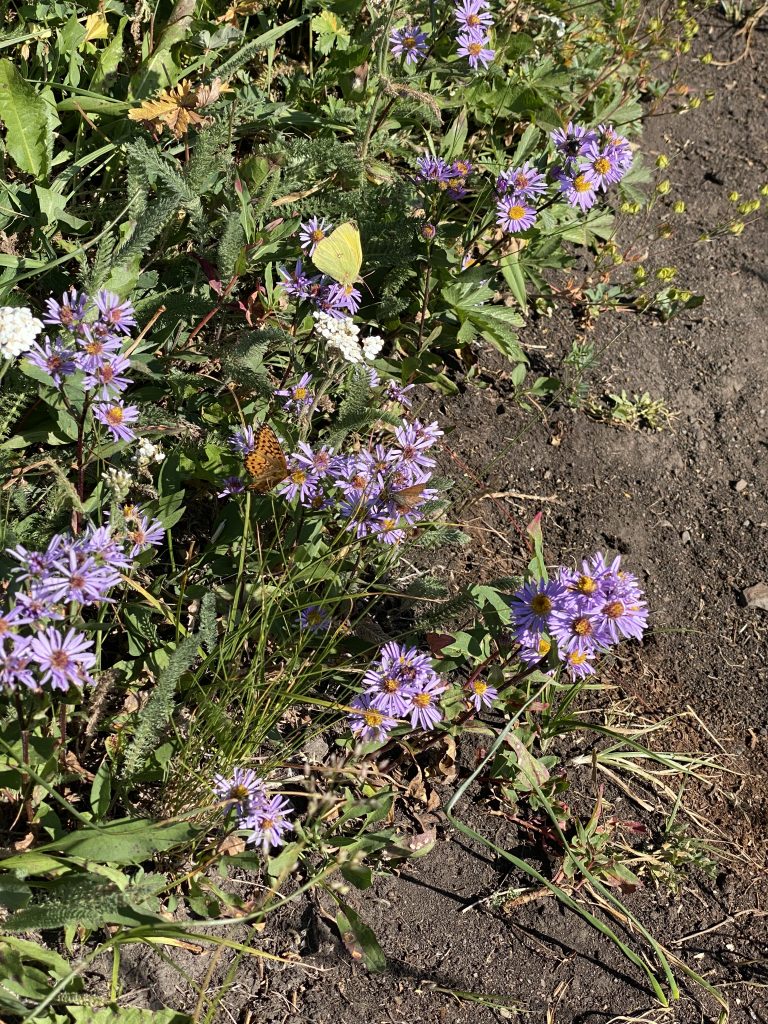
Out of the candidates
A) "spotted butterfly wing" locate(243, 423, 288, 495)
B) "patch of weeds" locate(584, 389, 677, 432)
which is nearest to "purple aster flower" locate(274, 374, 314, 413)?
"spotted butterfly wing" locate(243, 423, 288, 495)

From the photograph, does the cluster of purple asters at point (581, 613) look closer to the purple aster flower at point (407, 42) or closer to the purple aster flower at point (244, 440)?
the purple aster flower at point (244, 440)

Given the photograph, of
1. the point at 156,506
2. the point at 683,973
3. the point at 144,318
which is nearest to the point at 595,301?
the point at 144,318

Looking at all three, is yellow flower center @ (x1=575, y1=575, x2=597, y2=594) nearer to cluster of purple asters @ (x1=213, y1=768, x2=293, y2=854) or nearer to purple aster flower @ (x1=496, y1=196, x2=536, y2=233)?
cluster of purple asters @ (x1=213, y1=768, x2=293, y2=854)

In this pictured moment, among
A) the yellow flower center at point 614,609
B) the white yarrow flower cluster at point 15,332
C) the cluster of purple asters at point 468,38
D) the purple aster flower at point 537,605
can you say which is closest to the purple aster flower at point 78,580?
the white yarrow flower cluster at point 15,332

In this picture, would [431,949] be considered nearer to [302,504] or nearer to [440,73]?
[302,504]

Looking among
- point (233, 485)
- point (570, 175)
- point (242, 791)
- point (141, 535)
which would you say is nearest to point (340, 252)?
point (233, 485)

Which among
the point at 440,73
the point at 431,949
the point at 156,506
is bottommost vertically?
the point at 431,949
